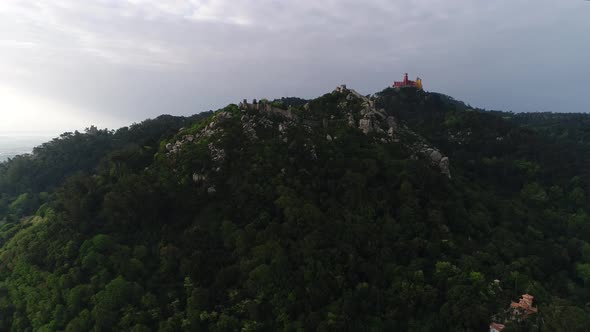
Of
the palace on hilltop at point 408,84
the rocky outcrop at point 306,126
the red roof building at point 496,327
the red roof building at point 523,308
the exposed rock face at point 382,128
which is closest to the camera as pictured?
the red roof building at point 496,327

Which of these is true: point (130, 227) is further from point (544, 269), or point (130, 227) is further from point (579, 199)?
point (579, 199)

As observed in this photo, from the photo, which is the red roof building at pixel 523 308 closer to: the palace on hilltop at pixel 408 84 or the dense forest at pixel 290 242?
the dense forest at pixel 290 242

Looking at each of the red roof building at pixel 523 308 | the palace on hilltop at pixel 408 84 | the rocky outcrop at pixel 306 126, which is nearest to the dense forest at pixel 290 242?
the rocky outcrop at pixel 306 126

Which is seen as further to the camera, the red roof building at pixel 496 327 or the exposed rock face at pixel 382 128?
the exposed rock face at pixel 382 128

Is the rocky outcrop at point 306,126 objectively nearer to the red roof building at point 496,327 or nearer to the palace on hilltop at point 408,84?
the red roof building at point 496,327

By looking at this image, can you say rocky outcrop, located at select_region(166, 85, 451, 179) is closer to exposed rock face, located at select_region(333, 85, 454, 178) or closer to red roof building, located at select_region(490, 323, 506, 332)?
exposed rock face, located at select_region(333, 85, 454, 178)

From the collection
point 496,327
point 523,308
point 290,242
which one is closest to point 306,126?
point 290,242

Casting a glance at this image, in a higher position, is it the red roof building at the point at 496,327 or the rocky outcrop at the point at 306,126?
the rocky outcrop at the point at 306,126

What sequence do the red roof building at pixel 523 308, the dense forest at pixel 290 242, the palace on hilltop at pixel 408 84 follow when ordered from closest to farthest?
the red roof building at pixel 523 308, the dense forest at pixel 290 242, the palace on hilltop at pixel 408 84

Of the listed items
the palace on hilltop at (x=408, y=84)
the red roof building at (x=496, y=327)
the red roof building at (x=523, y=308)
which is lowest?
the red roof building at (x=496, y=327)
